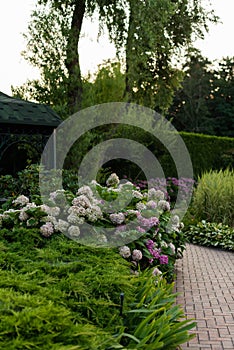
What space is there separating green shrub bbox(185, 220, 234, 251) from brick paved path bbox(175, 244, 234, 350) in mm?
285

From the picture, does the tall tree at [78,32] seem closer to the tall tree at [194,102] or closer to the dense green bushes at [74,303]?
the dense green bushes at [74,303]

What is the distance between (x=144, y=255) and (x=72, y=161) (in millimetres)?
7475

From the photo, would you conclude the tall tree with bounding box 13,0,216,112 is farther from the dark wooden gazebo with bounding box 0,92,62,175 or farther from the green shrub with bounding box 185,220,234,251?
the green shrub with bounding box 185,220,234,251

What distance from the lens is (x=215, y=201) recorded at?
9.88m

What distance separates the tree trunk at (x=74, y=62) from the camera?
12.5 metres

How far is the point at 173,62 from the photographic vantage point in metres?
17.3

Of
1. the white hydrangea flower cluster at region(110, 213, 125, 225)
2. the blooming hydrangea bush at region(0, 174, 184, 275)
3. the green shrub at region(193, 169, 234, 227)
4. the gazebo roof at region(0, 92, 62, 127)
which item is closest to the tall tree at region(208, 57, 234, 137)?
the green shrub at region(193, 169, 234, 227)

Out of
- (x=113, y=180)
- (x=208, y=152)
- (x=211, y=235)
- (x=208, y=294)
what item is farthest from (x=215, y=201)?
(x=208, y=152)

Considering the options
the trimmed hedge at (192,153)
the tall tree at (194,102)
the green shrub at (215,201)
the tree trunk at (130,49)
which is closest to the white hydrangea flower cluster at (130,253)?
the green shrub at (215,201)

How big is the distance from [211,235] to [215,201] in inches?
52.3

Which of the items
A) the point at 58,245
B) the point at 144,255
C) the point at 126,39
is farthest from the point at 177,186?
the point at 58,245

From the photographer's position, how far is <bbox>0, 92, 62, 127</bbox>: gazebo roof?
8520 mm

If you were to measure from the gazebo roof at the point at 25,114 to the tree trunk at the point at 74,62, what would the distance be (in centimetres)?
304

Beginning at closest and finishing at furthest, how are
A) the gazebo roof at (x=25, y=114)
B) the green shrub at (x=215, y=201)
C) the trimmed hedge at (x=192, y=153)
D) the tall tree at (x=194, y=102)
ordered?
1. the gazebo roof at (x=25, y=114)
2. the green shrub at (x=215, y=201)
3. the trimmed hedge at (x=192, y=153)
4. the tall tree at (x=194, y=102)
